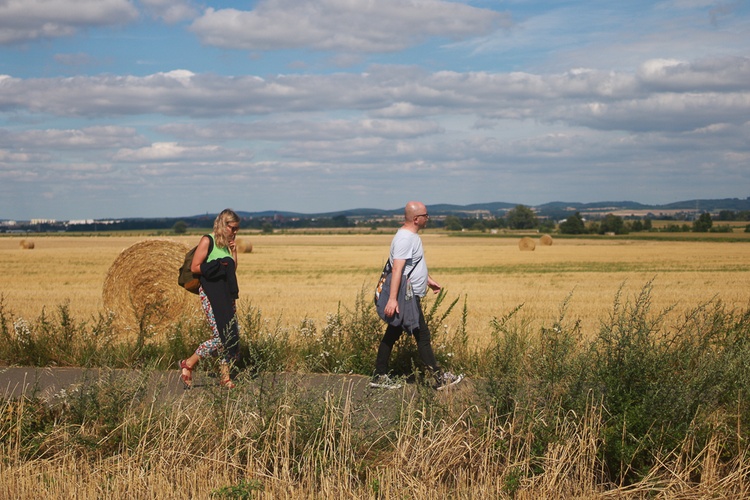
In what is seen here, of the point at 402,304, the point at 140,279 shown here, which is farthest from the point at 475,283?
the point at 402,304

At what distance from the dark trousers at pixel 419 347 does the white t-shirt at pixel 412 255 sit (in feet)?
0.90

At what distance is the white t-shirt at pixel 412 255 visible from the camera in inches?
312

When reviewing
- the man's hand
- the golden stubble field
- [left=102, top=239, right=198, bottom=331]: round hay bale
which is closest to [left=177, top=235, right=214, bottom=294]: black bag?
the man's hand

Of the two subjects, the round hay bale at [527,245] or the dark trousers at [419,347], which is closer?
the dark trousers at [419,347]

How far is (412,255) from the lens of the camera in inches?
315

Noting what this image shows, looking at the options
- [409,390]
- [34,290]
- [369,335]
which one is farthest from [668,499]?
[34,290]

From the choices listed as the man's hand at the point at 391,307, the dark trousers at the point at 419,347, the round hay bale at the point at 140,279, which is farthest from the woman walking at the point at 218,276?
the round hay bale at the point at 140,279

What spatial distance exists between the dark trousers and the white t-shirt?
273 millimetres

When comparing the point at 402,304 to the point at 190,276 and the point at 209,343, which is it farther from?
the point at 190,276

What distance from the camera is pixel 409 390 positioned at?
7.37m

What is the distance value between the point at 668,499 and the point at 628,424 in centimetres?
64

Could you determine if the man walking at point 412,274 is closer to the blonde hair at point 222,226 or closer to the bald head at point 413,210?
the bald head at point 413,210

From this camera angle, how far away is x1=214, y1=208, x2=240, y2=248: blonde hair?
8.39 m

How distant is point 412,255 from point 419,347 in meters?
0.95
